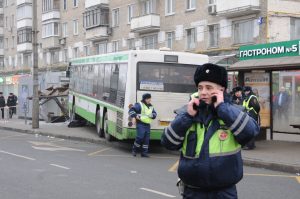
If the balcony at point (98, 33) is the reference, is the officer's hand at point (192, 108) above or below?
below

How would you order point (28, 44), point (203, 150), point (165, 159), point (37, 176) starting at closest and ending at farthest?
point (203, 150) → point (37, 176) → point (165, 159) → point (28, 44)

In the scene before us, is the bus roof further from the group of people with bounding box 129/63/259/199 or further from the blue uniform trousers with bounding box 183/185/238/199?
the blue uniform trousers with bounding box 183/185/238/199

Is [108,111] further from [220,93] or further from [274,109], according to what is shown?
[220,93]

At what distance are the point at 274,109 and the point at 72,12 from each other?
40432mm

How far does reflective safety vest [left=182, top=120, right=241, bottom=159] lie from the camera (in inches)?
152

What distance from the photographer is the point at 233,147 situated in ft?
12.9

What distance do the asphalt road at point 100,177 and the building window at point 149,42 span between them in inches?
1024

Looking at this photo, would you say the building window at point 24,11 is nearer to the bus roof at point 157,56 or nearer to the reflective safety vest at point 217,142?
the bus roof at point 157,56

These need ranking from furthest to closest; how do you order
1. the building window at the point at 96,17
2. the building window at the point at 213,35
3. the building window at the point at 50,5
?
1. the building window at the point at 50,5
2. the building window at the point at 96,17
3. the building window at the point at 213,35

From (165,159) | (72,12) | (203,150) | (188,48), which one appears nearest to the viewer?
(203,150)

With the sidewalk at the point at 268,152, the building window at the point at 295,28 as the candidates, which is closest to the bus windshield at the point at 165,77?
the sidewalk at the point at 268,152

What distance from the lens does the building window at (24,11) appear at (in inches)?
2486

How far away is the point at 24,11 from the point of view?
63812 mm

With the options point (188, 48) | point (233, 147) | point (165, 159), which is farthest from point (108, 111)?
point (188, 48)
